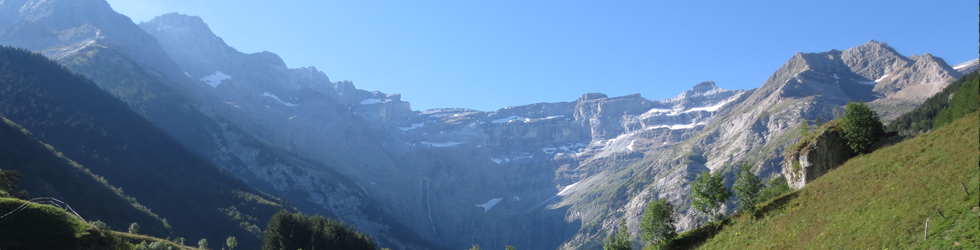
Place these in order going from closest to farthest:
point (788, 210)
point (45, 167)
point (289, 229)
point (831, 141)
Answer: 1. point (788, 210)
2. point (831, 141)
3. point (289, 229)
4. point (45, 167)

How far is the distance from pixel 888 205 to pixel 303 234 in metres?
91.0

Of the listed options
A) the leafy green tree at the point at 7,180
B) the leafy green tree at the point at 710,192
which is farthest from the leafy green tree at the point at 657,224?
the leafy green tree at the point at 7,180

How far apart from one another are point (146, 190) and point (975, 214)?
22215 cm

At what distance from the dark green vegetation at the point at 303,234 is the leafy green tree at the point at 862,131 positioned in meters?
85.8

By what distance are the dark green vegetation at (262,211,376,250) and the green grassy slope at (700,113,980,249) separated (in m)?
72.5

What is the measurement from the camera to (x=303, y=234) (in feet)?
306

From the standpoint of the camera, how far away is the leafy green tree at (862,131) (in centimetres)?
5403

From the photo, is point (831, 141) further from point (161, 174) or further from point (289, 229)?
point (161, 174)

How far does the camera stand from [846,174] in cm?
4438

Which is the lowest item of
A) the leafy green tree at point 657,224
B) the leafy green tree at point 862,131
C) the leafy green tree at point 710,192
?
the leafy green tree at point 657,224

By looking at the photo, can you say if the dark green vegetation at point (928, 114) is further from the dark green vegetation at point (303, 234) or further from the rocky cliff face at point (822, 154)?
the dark green vegetation at point (303, 234)

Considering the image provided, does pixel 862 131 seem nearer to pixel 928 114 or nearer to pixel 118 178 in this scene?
pixel 928 114

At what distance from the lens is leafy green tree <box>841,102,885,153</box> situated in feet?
177

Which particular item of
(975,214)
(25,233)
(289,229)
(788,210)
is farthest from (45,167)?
(975,214)
